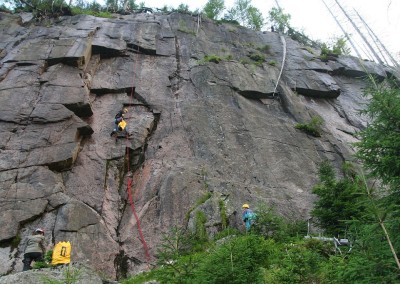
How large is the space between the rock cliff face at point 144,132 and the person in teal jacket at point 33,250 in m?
1.53

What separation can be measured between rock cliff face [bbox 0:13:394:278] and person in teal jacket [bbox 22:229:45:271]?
5.02 feet

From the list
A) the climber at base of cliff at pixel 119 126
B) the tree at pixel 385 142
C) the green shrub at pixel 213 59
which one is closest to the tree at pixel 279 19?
the green shrub at pixel 213 59

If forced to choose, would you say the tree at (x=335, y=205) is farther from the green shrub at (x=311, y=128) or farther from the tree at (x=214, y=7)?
the tree at (x=214, y=7)

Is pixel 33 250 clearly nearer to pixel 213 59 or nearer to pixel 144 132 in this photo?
pixel 144 132

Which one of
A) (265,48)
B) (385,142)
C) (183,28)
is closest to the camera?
(385,142)

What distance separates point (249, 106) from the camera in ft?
63.8

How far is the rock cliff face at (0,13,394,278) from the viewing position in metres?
12.5

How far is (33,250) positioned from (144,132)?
26.4ft

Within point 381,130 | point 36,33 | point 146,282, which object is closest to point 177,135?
point 146,282

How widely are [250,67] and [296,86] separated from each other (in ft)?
9.61

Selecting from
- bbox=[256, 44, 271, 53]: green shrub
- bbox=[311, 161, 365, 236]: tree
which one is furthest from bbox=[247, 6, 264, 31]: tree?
bbox=[311, 161, 365, 236]: tree

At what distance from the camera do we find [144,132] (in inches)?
656

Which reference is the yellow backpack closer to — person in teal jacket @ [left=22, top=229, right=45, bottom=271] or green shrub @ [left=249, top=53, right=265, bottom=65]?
person in teal jacket @ [left=22, top=229, right=45, bottom=271]

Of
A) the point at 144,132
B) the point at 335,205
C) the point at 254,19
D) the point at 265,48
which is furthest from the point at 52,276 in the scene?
the point at 254,19
